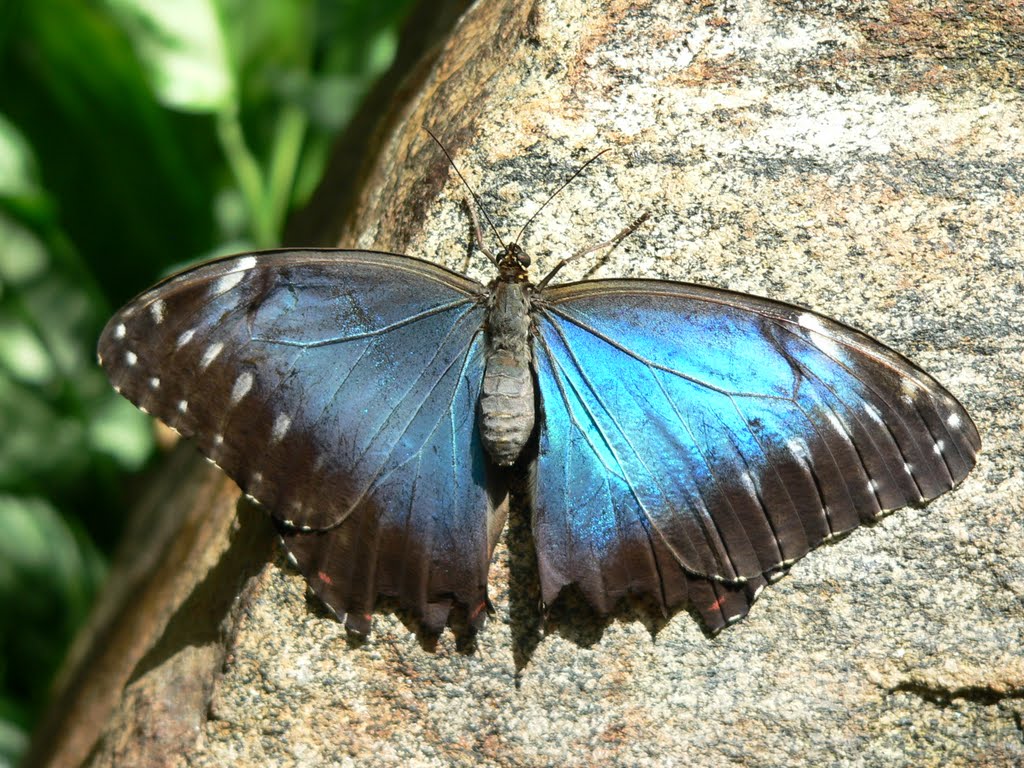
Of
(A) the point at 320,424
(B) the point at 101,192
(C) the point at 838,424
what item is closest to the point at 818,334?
(C) the point at 838,424

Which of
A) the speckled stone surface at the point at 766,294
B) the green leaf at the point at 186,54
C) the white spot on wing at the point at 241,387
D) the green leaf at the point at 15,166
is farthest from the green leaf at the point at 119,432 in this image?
the white spot on wing at the point at 241,387

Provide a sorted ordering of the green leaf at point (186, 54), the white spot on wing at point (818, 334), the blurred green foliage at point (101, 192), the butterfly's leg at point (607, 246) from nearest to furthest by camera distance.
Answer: the white spot on wing at point (818, 334) < the butterfly's leg at point (607, 246) < the green leaf at point (186, 54) < the blurred green foliage at point (101, 192)

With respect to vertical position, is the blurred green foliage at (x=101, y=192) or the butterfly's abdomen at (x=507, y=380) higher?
the blurred green foliage at (x=101, y=192)

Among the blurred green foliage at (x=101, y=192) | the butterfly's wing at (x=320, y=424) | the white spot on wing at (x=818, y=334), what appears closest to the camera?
the white spot on wing at (x=818, y=334)

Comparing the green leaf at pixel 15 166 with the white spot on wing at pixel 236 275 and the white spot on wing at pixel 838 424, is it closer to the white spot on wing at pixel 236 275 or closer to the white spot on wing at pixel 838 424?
the white spot on wing at pixel 236 275

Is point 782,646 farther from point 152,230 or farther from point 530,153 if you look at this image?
point 152,230

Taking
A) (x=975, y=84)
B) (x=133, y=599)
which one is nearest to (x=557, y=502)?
(x=975, y=84)

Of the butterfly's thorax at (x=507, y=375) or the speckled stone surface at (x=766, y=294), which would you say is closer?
the butterfly's thorax at (x=507, y=375)

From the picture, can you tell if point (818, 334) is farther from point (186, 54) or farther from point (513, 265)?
point (186, 54)
